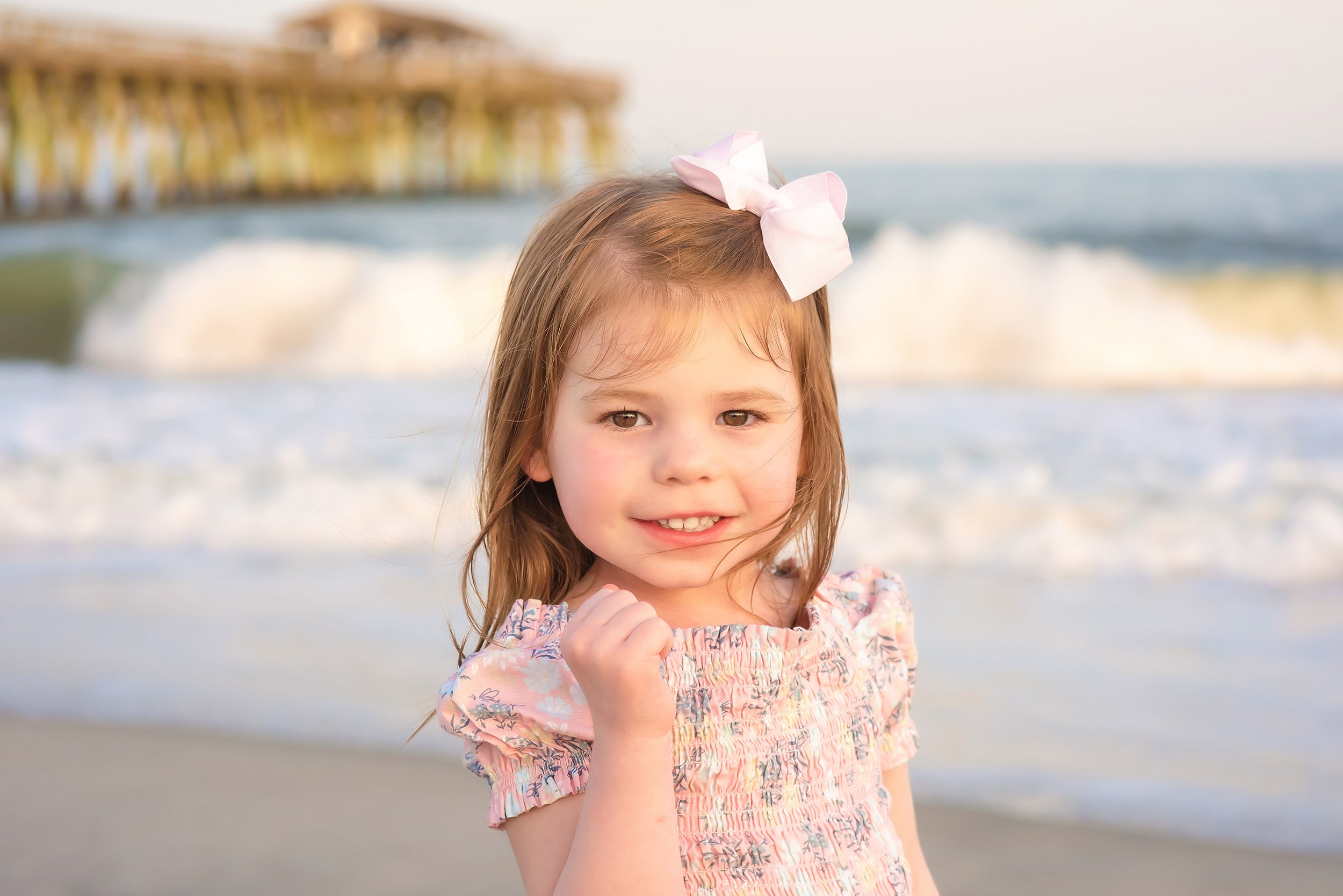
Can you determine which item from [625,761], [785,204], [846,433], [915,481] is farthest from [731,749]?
[846,433]

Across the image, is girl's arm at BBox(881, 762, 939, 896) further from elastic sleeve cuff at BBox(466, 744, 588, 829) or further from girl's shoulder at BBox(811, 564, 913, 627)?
elastic sleeve cuff at BBox(466, 744, 588, 829)

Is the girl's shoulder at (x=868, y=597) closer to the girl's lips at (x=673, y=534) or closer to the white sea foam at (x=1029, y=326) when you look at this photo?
the girl's lips at (x=673, y=534)

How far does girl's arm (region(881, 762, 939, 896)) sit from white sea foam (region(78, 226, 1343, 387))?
5.87 metres

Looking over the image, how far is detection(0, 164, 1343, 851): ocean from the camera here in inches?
137

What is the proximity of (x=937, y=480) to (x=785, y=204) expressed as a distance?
4178 mm

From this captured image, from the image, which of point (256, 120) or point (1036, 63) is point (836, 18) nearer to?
point (1036, 63)

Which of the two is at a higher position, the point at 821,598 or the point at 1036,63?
the point at 1036,63

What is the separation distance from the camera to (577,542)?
166cm

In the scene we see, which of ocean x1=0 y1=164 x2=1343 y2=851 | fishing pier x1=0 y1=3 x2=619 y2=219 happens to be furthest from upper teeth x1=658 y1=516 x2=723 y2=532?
fishing pier x1=0 y1=3 x2=619 y2=219

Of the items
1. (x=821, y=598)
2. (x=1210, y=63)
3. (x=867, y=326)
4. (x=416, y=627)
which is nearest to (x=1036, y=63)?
(x=1210, y=63)

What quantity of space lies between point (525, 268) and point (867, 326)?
22.7ft

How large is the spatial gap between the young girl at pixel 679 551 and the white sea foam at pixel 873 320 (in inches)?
232

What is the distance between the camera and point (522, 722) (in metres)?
1.42

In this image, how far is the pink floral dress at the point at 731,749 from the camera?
54.4 inches
